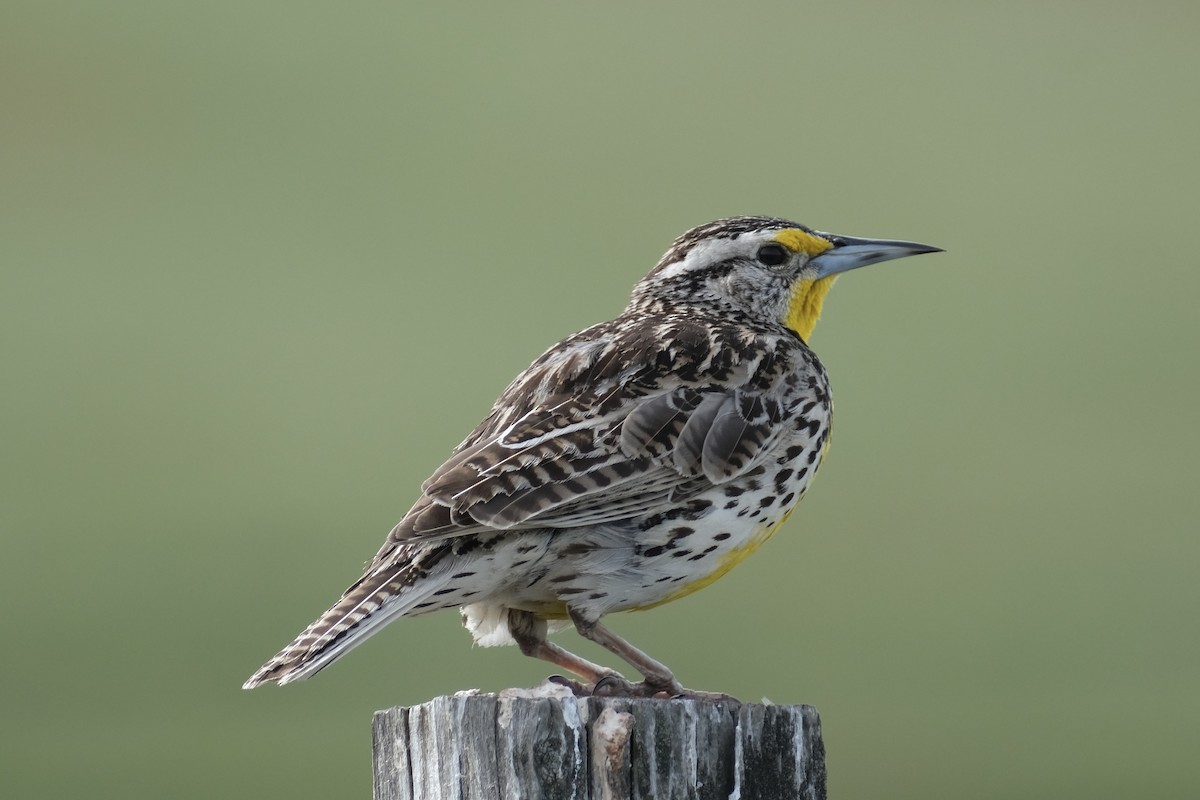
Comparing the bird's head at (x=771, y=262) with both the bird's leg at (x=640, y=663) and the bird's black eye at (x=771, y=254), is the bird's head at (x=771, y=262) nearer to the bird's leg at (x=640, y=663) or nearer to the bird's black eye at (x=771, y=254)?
the bird's black eye at (x=771, y=254)

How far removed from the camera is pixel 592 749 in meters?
1.60

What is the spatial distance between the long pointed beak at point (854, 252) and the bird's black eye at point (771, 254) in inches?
2.2

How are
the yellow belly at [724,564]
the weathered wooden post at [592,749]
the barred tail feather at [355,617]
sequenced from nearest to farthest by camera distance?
the weathered wooden post at [592,749] → the barred tail feather at [355,617] → the yellow belly at [724,564]

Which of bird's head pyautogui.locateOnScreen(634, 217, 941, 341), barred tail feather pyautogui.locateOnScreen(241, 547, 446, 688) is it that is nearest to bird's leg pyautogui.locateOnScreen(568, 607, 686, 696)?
barred tail feather pyautogui.locateOnScreen(241, 547, 446, 688)

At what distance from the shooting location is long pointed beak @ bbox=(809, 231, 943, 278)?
2.74 metres

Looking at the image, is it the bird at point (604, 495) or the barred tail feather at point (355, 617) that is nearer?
the barred tail feather at point (355, 617)

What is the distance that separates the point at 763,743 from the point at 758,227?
1.30 meters

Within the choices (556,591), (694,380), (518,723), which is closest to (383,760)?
(518,723)

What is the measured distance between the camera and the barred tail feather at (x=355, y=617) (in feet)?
6.03

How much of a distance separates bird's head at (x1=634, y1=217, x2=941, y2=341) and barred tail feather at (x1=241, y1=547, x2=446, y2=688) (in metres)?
0.94

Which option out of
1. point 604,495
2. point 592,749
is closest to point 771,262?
point 604,495

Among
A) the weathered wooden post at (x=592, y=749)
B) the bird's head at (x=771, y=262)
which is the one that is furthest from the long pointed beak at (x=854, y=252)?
the weathered wooden post at (x=592, y=749)

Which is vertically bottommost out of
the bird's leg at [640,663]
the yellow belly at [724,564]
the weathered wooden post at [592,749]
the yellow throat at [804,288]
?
the weathered wooden post at [592,749]

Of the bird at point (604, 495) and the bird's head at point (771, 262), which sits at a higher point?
the bird's head at point (771, 262)
